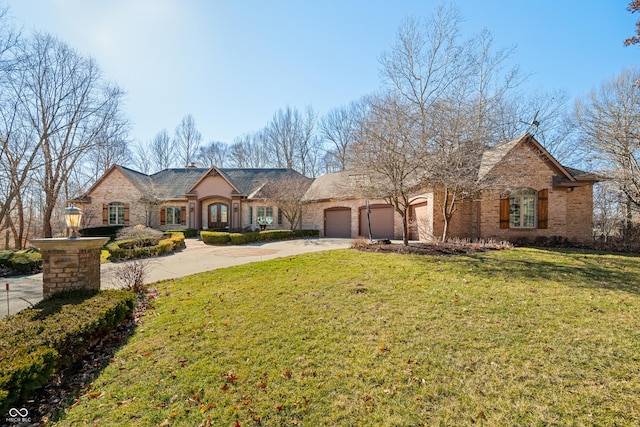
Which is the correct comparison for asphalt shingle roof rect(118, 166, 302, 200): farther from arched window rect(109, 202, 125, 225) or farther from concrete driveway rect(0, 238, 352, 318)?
concrete driveway rect(0, 238, 352, 318)

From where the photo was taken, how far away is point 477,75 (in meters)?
14.7

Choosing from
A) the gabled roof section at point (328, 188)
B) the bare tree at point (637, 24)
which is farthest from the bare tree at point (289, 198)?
the bare tree at point (637, 24)

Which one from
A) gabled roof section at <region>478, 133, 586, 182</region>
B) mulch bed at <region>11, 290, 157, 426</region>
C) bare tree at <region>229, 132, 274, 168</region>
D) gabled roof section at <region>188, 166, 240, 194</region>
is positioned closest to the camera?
mulch bed at <region>11, 290, 157, 426</region>

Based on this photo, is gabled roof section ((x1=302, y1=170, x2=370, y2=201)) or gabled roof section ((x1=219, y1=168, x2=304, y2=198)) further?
gabled roof section ((x1=219, y1=168, x2=304, y2=198))

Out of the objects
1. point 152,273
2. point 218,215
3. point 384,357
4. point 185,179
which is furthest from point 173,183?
point 384,357

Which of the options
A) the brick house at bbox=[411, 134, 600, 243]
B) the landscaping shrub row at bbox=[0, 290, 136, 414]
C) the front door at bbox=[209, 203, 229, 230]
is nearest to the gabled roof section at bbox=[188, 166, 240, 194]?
the front door at bbox=[209, 203, 229, 230]

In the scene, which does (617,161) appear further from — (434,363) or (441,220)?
(434,363)

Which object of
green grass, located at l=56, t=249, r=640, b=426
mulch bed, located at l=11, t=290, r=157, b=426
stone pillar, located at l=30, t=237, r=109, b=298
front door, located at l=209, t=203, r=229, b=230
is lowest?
mulch bed, located at l=11, t=290, r=157, b=426

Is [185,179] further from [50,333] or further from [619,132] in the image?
[619,132]

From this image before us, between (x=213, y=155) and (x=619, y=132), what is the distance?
38.2 metres

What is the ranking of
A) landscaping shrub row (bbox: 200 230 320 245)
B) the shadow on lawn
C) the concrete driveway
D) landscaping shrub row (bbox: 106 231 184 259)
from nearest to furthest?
1. the shadow on lawn
2. the concrete driveway
3. landscaping shrub row (bbox: 106 231 184 259)
4. landscaping shrub row (bbox: 200 230 320 245)

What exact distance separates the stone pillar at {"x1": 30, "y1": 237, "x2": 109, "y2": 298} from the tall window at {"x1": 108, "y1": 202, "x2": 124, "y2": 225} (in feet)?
68.7

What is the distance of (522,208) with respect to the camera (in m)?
14.2

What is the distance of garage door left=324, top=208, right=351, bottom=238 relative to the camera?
66.1 ft
